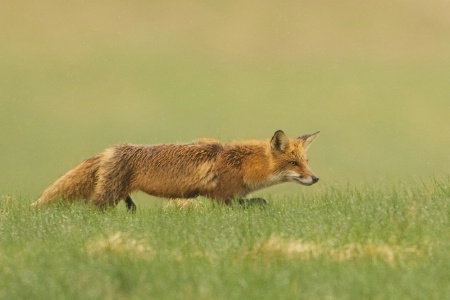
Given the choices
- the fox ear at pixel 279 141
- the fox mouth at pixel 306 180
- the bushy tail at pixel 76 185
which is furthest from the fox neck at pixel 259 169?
the bushy tail at pixel 76 185

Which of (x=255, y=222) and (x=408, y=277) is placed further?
(x=255, y=222)

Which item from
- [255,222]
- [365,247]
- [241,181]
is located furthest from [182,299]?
[241,181]

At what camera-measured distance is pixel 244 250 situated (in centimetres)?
769

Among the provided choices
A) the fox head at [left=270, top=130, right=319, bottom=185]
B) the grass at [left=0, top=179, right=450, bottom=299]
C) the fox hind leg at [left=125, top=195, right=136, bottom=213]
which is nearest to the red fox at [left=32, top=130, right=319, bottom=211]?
the fox head at [left=270, top=130, right=319, bottom=185]

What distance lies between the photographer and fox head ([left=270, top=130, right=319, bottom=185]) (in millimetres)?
11531

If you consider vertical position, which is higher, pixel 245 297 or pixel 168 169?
pixel 168 169

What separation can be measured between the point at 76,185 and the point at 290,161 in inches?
109

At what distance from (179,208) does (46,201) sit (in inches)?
68.6

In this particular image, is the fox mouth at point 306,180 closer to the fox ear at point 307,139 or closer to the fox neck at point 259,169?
the fox neck at point 259,169

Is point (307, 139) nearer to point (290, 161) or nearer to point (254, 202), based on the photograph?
point (290, 161)

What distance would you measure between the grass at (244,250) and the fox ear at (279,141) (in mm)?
724

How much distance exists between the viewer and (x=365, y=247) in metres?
7.81

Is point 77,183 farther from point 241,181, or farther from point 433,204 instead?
point 433,204

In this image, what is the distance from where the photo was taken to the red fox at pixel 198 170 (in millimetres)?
11492
